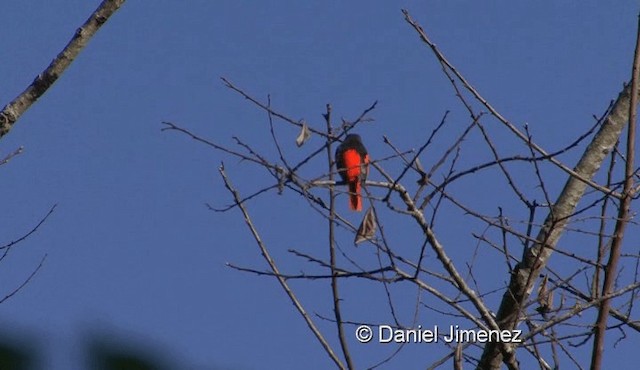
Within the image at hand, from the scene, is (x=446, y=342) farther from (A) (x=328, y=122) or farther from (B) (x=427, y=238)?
(A) (x=328, y=122)

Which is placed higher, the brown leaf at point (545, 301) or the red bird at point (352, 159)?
the red bird at point (352, 159)

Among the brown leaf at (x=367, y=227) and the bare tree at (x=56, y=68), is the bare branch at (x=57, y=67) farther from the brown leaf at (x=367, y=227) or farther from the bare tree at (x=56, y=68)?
the brown leaf at (x=367, y=227)

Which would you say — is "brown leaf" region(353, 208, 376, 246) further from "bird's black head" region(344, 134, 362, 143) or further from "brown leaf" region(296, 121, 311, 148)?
"bird's black head" region(344, 134, 362, 143)

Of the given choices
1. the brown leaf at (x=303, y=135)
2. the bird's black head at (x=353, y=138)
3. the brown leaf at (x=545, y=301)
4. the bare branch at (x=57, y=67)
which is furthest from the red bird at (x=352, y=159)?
the bare branch at (x=57, y=67)

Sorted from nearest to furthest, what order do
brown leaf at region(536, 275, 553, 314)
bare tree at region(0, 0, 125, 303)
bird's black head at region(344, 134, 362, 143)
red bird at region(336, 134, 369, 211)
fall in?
bare tree at region(0, 0, 125, 303) → brown leaf at region(536, 275, 553, 314) → red bird at region(336, 134, 369, 211) → bird's black head at region(344, 134, 362, 143)

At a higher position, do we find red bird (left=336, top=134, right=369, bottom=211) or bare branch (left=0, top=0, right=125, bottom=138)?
red bird (left=336, top=134, right=369, bottom=211)

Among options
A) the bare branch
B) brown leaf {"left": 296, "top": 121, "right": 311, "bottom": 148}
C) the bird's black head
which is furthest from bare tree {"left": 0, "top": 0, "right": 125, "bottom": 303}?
the bird's black head

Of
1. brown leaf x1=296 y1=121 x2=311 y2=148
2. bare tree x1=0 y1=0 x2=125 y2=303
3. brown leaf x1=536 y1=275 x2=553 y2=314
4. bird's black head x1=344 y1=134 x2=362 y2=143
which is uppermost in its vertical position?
bird's black head x1=344 y1=134 x2=362 y2=143

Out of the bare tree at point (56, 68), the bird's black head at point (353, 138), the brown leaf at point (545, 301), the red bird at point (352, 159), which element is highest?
the bird's black head at point (353, 138)

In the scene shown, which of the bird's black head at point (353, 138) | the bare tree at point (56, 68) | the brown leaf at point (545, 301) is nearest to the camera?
the bare tree at point (56, 68)

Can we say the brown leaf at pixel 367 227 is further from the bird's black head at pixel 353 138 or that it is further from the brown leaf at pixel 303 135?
the bird's black head at pixel 353 138

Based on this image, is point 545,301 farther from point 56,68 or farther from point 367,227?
point 56,68

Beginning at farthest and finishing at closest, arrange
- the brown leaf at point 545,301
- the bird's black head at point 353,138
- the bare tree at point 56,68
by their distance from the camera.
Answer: the bird's black head at point 353,138 < the brown leaf at point 545,301 < the bare tree at point 56,68

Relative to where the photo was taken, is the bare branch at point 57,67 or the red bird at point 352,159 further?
the red bird at point 352,159
